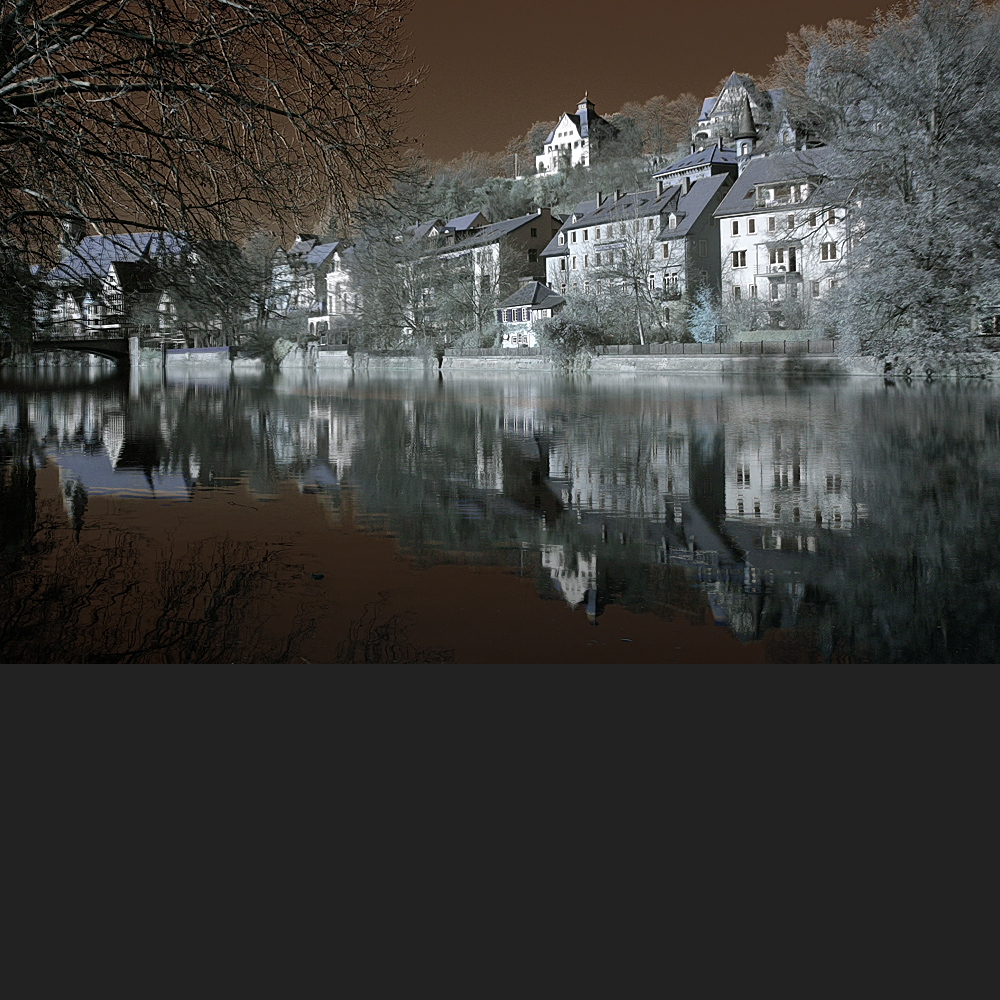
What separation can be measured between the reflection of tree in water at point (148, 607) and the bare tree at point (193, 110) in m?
2.43

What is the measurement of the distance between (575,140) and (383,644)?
358 feet

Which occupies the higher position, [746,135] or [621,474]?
[746,135]

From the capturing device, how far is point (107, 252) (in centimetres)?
778

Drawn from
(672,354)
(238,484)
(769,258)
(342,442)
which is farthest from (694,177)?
(238,484)

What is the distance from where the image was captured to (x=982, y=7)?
2627cm

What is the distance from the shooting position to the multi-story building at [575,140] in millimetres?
101375

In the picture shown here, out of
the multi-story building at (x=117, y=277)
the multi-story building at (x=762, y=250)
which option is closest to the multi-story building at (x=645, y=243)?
the multi-story building at (x=762, y=250)

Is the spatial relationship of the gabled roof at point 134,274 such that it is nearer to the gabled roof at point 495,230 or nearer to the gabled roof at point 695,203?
the gabled roof at point 695,203

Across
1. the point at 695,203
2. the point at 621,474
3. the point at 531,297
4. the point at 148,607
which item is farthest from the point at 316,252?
the point at 695,203

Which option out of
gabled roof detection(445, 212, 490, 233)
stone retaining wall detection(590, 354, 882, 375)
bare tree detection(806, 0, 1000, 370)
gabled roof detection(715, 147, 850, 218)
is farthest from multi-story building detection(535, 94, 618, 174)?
bare tree detection(806, 0, 1000, 370)

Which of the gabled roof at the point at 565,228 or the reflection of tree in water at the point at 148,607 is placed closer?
the reflection of tree in water at the point at 148,607

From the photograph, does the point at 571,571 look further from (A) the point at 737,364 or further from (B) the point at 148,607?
(A) the point at 737,364

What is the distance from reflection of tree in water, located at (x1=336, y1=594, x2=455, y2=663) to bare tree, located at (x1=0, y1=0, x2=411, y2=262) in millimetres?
3583

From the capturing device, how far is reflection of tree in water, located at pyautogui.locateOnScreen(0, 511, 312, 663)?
4191 mm
